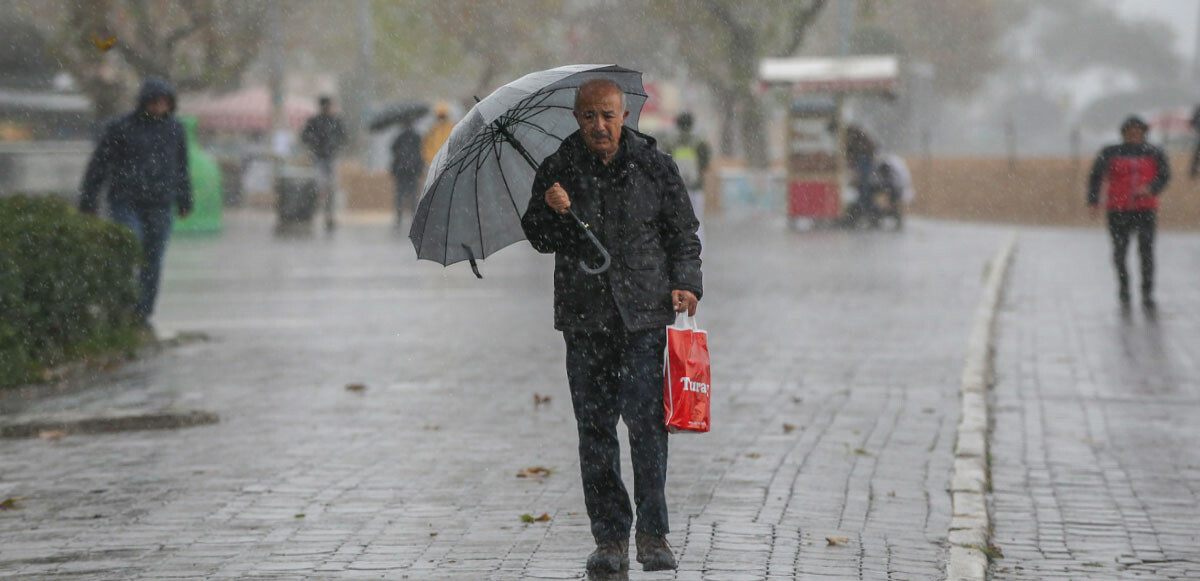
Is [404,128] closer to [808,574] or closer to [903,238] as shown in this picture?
[903,238]

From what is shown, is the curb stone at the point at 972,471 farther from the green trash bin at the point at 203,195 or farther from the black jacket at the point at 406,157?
the green trash bin at the point at 203,195

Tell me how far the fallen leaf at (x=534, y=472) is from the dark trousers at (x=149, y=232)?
550cm

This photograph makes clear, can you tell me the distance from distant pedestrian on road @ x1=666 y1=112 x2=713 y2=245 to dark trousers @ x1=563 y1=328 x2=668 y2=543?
38.2ft

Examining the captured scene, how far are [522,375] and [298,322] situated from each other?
12.3 feet

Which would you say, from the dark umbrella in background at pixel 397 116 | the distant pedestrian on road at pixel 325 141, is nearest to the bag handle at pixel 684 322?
the distant pedestrian on road at pixel 325 141

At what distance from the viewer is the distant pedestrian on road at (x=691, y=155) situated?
17.3 meters

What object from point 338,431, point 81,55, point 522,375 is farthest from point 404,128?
point 338,431

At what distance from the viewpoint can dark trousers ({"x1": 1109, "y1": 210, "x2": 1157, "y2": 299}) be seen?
47.7ft

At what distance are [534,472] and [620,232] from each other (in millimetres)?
2109

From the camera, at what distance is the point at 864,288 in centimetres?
1658

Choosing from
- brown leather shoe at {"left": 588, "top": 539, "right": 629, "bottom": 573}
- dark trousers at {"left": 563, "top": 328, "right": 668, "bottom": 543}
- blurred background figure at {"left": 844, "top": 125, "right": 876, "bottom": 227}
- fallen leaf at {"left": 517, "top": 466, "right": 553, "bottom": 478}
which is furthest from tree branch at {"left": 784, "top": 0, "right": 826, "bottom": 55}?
brown leather shoe at {"left": 588, "top": 539, "right": 629, "bottom": 573}

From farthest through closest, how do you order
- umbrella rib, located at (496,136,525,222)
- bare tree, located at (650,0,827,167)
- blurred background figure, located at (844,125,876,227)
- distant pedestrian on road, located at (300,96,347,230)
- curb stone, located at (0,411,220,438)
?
1. bare tree, located at (650,0,827,167)
2. blurred background figure, located at (844,125,876,227)
3. distant pedestrian on road, located at (300,96,347,230)
4. curb stone, located at (0,411,220,438)
5. umbrella rib, located at (496,136,525,222)

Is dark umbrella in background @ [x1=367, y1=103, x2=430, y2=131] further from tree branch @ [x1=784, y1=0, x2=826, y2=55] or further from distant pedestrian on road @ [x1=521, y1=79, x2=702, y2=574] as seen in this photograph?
distant pedestrian on road @ [x1=521, y1=79, x2=702, y2=574]

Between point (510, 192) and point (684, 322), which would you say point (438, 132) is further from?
point (684, 322)
